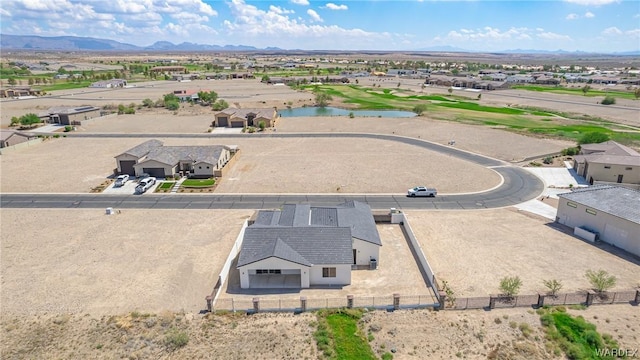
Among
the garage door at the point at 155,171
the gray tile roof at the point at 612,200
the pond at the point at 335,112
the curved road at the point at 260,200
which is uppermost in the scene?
the pond at the point at 335,112

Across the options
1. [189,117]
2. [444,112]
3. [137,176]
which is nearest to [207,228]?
[137,176]

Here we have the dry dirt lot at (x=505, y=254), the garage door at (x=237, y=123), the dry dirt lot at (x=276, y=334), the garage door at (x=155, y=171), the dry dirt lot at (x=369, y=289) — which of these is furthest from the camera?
the garage door at (x=237, y=123)

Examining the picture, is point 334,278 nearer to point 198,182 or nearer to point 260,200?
point 260,200

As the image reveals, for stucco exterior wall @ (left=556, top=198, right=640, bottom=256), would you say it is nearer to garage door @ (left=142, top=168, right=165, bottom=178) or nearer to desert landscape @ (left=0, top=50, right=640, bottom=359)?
desert landscape @ (left=0, top=50, right=640, bottom=359)

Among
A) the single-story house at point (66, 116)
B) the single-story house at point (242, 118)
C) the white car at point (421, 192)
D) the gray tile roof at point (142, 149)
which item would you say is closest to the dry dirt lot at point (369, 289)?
the white car at point (421, 192)

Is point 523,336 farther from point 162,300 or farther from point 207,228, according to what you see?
point 207,228

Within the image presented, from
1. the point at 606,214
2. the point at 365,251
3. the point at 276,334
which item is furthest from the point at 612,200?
the point at 276,334

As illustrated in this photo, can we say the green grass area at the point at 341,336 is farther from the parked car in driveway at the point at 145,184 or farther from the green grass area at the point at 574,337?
the parked car in driveway at the point at 145,184

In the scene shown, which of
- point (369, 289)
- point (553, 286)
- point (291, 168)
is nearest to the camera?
point (553, 286)
